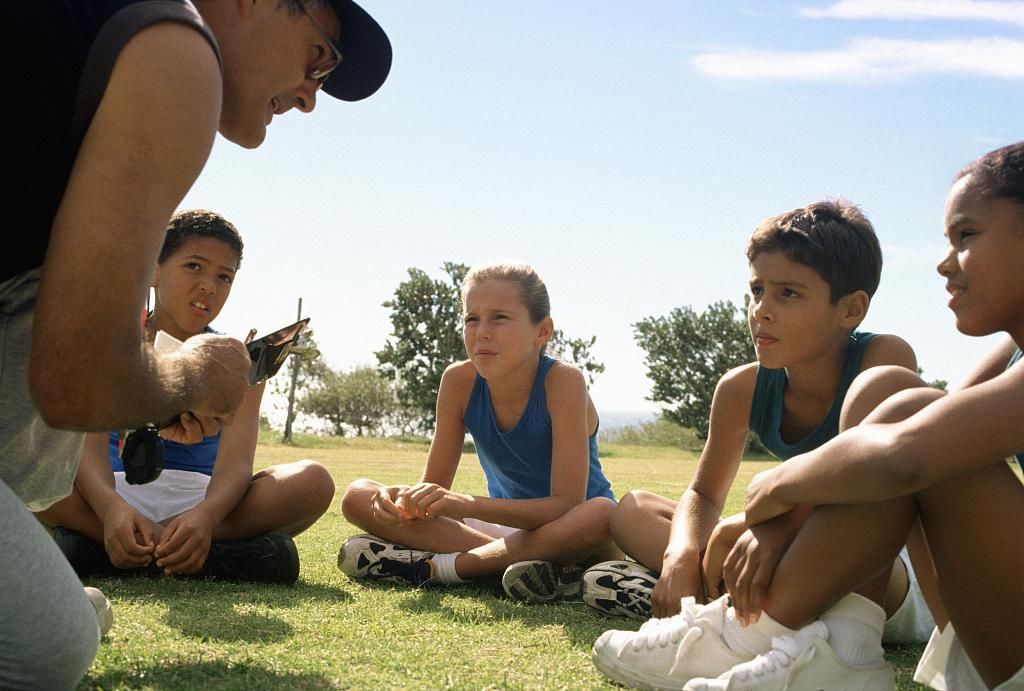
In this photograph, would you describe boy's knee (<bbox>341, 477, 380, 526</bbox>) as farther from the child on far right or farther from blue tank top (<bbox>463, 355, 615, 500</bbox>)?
the child on far right

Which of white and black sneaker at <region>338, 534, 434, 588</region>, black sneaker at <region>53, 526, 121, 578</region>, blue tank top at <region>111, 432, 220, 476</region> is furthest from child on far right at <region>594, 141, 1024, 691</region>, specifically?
blue tank top at <region>111, 432, 220, 476</region>

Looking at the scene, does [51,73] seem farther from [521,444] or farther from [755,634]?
[521,444]

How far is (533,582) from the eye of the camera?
13.7 ft

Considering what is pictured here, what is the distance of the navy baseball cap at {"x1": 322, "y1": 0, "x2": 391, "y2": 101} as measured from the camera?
9.59ft

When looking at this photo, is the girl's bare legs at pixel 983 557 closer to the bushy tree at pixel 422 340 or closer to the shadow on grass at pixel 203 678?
the shadow on grass at pixel 203 678

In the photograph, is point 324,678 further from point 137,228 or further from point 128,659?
point 137,228

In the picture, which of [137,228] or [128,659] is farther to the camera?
[128,659]

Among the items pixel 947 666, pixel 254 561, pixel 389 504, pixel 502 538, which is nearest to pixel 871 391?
pixel 947 666

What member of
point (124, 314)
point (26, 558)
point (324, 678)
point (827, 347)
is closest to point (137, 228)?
point (124, 314)

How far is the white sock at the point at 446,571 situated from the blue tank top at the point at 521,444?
0.64 m

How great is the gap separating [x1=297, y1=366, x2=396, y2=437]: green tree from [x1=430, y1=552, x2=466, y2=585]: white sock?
57.8 m

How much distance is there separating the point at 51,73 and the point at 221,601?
237 centimetres

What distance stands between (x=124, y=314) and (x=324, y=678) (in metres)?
1.22

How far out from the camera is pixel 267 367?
9.92 feet
